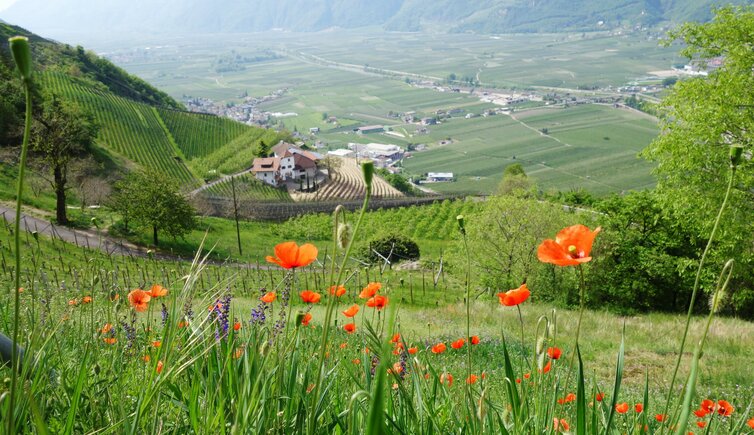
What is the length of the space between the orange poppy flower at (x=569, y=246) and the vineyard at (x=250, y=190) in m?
55.7

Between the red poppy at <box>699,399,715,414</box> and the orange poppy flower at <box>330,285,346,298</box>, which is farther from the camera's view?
the red poppy at <box>699,399,715,414</box>

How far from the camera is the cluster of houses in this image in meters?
68.6

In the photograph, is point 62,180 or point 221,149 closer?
point 62,180

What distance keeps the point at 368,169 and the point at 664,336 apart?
12.2 metres

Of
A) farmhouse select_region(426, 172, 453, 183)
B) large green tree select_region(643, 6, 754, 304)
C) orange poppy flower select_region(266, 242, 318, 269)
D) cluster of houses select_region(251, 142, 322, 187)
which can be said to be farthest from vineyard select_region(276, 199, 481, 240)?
farmhouse select_region(426, 172, 453, 183)

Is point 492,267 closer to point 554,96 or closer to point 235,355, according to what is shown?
point 235,355

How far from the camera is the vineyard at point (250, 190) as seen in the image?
5822 centimetres

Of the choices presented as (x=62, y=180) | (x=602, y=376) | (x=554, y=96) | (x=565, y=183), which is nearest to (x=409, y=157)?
(x=565, y=183)

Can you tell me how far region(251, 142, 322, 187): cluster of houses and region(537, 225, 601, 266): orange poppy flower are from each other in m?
67.6

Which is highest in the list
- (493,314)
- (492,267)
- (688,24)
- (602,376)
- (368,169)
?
(688,24)

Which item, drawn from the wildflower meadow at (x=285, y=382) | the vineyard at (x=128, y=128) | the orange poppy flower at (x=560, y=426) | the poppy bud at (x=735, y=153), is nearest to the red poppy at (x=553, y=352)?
the wildflower meadow at (x=285, y=382)

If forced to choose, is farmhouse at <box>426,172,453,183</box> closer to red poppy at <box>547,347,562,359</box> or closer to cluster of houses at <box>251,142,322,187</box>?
cluster of houses at <box>251,142,322,187</box>

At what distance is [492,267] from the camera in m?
23.6

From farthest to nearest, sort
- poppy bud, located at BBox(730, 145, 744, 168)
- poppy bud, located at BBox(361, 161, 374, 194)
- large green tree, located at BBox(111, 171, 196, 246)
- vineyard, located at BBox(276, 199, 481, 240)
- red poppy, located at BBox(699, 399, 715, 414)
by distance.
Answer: vineyard, located at BBox(276, 199, 481, 240), large green tree, located at BBox(111, 171, 196, 246), red poppy, located at BBox(699, 399, 715, 414), poppy bud, located at BBox(730, 145, 744, 168), poppy bud, located at BBox(361, 161, 374, 194)
